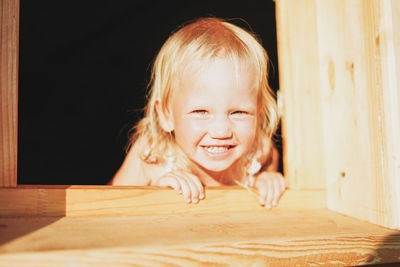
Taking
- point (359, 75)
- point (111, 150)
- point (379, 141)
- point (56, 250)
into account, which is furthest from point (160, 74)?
point (111, 150)

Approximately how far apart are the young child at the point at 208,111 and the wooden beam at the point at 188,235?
0.08 metres

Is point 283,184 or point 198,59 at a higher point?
point 198,59

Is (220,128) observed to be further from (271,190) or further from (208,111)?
(271,190)

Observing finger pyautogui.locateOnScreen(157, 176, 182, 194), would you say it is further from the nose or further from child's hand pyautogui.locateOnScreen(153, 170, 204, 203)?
the nose

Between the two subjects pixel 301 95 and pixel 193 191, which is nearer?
pixel 193 191

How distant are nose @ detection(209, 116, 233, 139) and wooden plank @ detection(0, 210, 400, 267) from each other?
416mm

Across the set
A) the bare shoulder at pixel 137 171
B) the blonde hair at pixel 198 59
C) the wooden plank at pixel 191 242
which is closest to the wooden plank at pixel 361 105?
the wooden plank at pixel 191 242

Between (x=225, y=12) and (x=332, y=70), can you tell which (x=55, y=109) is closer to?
(x=225, y=12)

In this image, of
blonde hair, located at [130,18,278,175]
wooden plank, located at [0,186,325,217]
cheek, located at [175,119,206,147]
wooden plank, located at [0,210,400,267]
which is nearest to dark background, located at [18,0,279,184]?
blonde hair, located at [130,18,278,175]

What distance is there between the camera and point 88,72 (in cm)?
355

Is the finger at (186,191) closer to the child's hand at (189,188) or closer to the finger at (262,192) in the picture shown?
the child's hand at (189,188)

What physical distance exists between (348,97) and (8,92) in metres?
0.91

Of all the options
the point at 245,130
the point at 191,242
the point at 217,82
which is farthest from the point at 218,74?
the point at 191,242

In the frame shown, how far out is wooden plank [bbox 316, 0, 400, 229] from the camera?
959 millimetres
